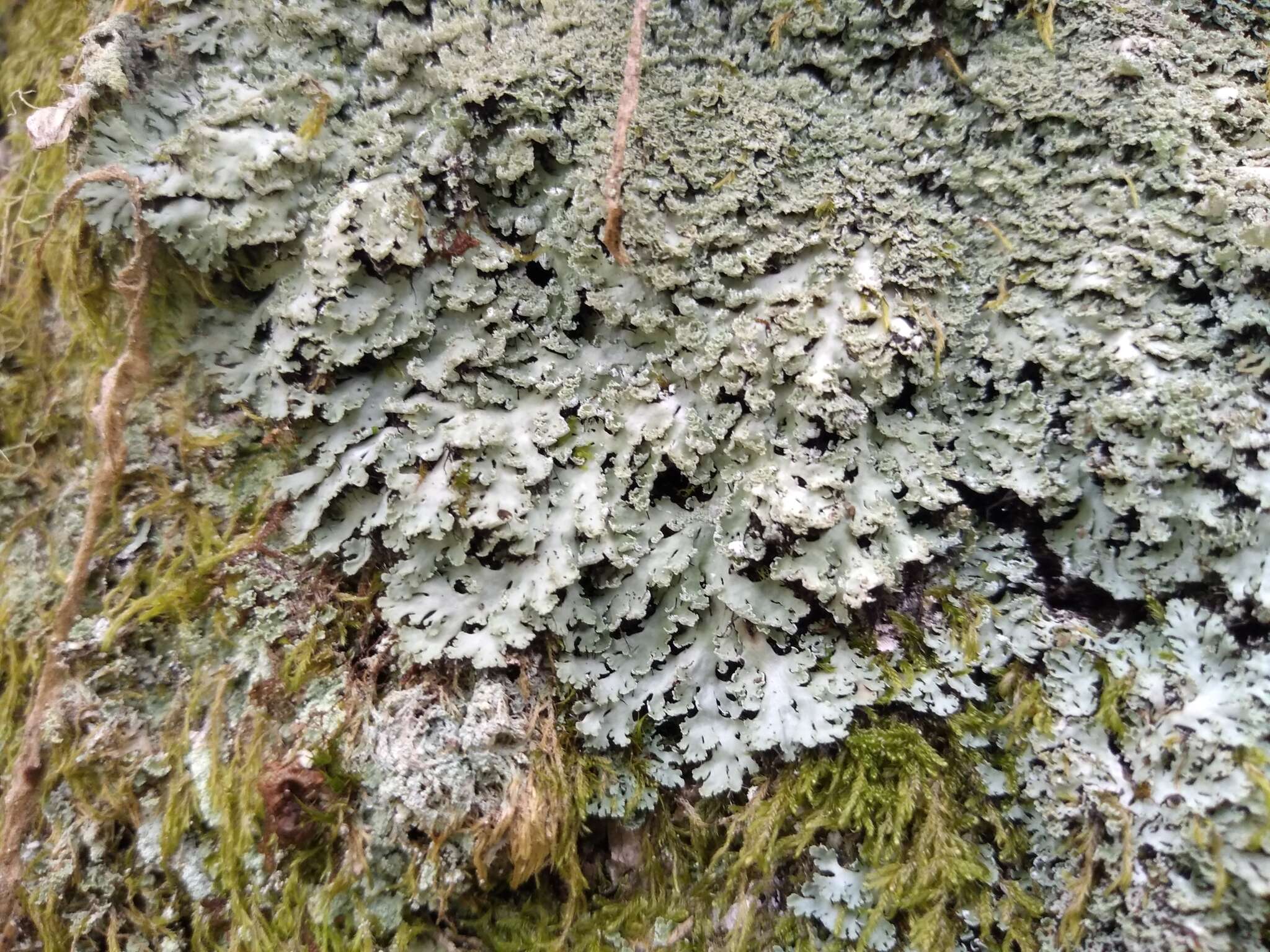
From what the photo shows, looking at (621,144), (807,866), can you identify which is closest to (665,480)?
(621,144)

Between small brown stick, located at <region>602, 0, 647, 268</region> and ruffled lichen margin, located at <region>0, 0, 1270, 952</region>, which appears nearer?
ruffled lichen margin, located at <region>0, 0, 1270, 952</region>

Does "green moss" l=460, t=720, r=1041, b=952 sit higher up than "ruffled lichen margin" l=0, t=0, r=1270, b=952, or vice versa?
"ruffled lichen margin" l=0, t=0, r=1270, b=952

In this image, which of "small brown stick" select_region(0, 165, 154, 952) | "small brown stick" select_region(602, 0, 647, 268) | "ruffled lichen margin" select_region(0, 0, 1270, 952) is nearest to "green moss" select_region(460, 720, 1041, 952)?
"ruffled lichen margin" select_region(0, 0, 1270, 952)

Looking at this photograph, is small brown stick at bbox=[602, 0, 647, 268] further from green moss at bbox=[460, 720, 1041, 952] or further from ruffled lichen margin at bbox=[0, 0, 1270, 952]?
green moss at bbox=[460, 720, 1041, 952]

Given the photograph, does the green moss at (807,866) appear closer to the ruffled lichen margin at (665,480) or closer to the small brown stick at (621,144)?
the ruffled lichen margin at (665,480)

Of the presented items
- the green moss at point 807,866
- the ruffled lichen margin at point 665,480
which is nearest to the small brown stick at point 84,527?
the ruffled lichen margin at point 665,480
